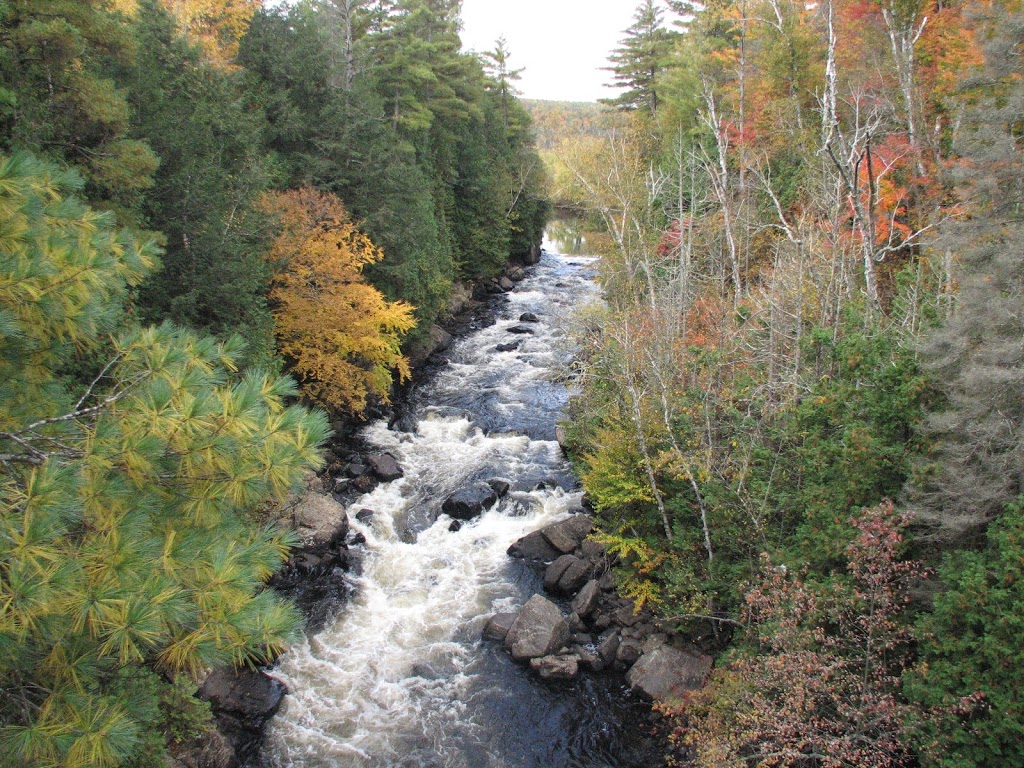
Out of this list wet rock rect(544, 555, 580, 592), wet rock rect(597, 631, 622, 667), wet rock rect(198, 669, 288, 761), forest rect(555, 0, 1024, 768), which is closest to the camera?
forest rect(555, 0, 1024, 768)

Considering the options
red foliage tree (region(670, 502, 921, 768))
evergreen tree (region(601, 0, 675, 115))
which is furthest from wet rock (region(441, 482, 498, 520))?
evergreen tree (region(601, 0, 675, 115))

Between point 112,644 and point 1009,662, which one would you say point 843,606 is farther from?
point 112,644

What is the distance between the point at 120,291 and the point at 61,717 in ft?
11.8

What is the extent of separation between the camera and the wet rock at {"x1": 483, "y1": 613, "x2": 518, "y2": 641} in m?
11.9

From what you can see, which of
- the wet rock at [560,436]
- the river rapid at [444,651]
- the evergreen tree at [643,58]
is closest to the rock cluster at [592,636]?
the river rapid at [444,651]

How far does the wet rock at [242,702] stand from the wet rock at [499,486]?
7211 mm

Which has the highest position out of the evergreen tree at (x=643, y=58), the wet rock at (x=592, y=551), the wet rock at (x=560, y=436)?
the evergreen tree at (x=643, y=58)

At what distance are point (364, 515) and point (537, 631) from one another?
19.2 ft

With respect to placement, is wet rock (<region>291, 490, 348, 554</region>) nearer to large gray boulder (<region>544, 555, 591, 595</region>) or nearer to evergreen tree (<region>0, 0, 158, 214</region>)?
large gray boulder (<region>544, 555, 591, 595</region>)

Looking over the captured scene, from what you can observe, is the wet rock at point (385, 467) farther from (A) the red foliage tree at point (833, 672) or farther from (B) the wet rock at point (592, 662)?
(A) the red foliage tree at point (833, 672)

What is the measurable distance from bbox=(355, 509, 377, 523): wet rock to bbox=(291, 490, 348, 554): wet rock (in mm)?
513

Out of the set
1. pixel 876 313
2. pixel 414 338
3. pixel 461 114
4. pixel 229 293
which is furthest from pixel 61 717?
pixel 461 114

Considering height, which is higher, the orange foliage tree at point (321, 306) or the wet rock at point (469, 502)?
the orange foliage tree at point (321, 306)

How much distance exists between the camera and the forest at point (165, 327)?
444cm
